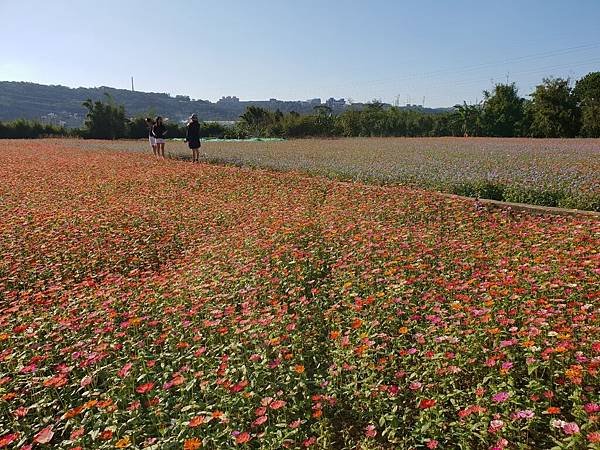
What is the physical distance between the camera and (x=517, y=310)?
138 inches

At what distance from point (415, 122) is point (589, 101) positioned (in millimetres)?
16145

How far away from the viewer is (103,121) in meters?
46.8

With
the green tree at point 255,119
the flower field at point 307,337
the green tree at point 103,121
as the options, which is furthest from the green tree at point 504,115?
the flower field at point 307,337

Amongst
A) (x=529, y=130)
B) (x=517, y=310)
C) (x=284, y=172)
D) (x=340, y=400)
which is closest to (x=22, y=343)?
(x=340, y=400)

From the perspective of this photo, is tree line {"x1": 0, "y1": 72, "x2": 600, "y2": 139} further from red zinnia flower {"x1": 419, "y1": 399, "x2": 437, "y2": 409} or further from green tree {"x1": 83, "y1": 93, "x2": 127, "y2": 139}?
red zinnia flower {"x1": 419, "y1": 399, "x2": 437, "y2": 409}

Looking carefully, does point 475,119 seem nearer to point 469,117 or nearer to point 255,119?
point 469,117

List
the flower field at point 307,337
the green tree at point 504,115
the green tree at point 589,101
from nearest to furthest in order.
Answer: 1. the flower field at point 307,337
2. the green tree at point 589,101
3. the green tree at point 504,115

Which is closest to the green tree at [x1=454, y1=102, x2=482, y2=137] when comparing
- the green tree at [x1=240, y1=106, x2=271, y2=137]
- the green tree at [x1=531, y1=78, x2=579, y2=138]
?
the green tree at [x1=531, y1=78, x2=579, y2=138]

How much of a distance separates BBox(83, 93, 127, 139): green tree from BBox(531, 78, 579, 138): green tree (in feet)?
129

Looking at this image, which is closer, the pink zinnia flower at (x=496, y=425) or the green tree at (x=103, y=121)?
the pink zinnia flower at (x=496, y=425)

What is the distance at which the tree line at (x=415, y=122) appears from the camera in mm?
44531

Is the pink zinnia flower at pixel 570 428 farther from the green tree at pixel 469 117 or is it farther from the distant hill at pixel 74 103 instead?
the distant hill at pixel 74 103

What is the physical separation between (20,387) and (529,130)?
5244 centimetres

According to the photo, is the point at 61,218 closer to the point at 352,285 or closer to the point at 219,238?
the point at 219,238
